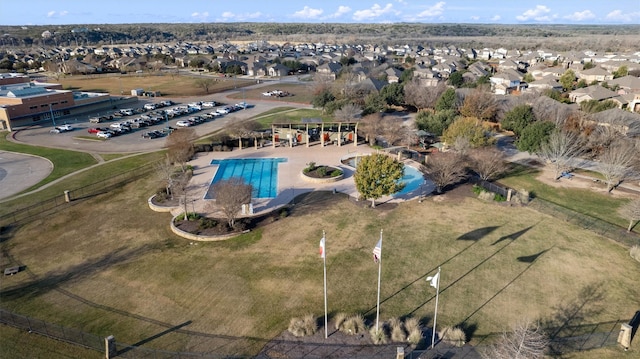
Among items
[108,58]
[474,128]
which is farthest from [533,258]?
[108,58]

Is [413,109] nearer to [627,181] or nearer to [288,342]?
[627,181]

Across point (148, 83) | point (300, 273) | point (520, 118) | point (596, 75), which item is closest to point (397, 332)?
point (300, 273)

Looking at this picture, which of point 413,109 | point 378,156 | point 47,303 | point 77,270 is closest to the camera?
point 47,303

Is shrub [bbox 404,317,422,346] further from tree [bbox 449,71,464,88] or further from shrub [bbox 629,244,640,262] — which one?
tree [bbox 449,71,464,88]

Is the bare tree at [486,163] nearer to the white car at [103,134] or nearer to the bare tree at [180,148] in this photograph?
the bare tree at [180,148]

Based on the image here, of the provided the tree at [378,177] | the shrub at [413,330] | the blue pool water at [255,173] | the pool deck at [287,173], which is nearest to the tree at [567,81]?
the pool deck at [287,173]
